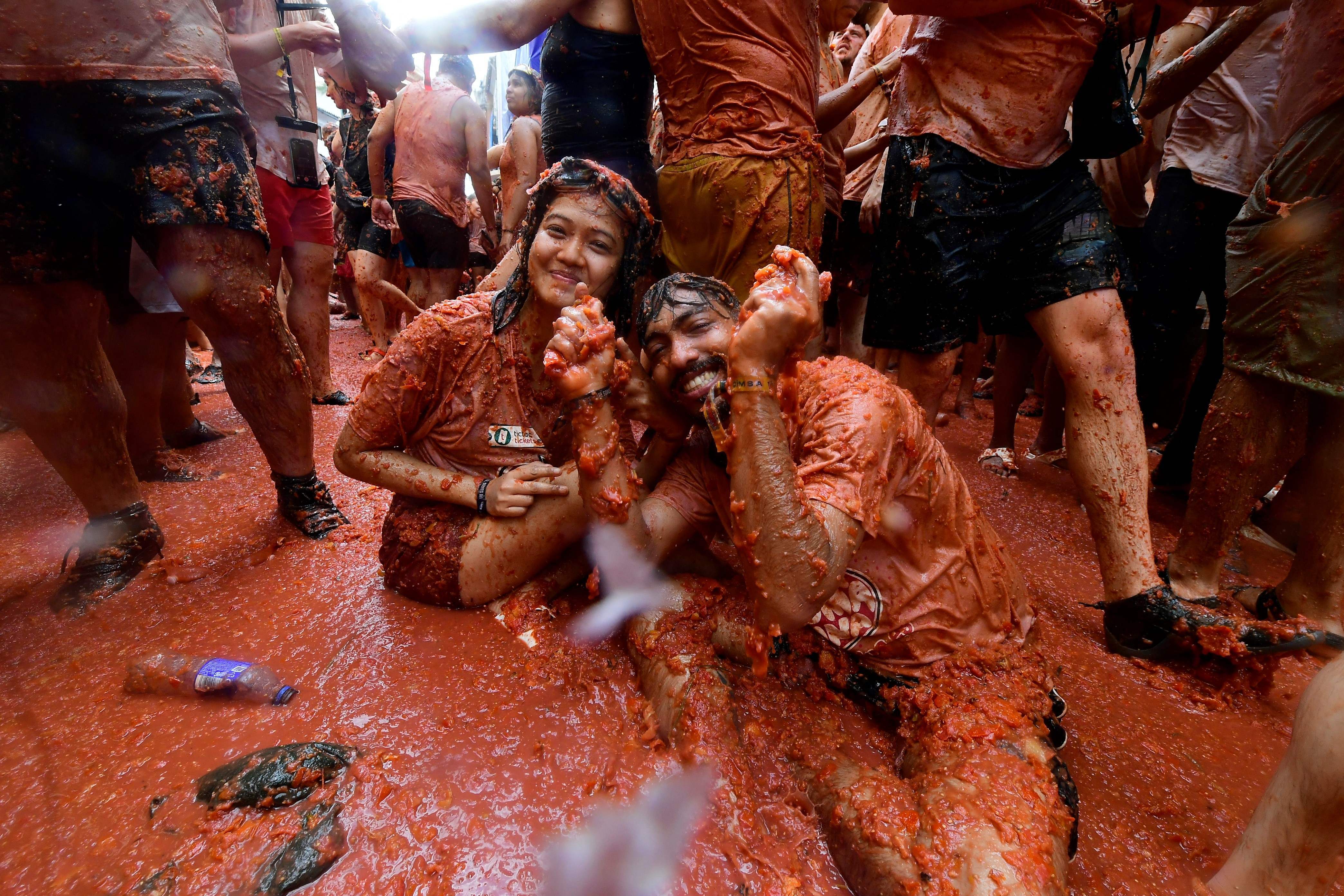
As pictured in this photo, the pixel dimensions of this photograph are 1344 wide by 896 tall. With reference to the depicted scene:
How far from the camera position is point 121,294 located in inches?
93.7

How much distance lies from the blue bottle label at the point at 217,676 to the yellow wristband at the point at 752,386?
1.40 metres

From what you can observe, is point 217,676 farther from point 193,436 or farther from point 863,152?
point 863,152

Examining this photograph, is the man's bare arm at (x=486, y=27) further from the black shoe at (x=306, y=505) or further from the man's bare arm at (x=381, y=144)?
the man's bare arm at (x=381, y=144)

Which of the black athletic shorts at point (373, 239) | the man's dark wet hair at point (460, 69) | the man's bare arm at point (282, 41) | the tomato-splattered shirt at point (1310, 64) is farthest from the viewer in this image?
the man's dark wet hair at point (460, 69)

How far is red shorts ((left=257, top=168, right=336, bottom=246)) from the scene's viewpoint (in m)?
3.22

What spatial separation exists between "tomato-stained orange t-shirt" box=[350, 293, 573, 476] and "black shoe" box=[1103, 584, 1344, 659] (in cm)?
186

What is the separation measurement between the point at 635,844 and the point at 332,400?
4.10 m

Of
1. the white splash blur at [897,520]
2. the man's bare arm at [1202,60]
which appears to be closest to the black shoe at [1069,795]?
the white splash blur at [897,520]

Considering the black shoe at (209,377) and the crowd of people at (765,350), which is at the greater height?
the crowd of people at (765,350)

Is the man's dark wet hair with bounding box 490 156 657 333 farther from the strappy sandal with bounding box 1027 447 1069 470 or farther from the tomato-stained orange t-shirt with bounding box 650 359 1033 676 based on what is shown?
the strappy sandal with bounding box 1027 447 1069 470

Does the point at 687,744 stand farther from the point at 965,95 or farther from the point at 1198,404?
the point at 1198,404

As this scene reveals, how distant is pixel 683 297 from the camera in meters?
1.70

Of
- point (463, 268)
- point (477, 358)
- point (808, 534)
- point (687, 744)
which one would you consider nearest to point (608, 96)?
point (477, 358)

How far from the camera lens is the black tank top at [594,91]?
2326mm
